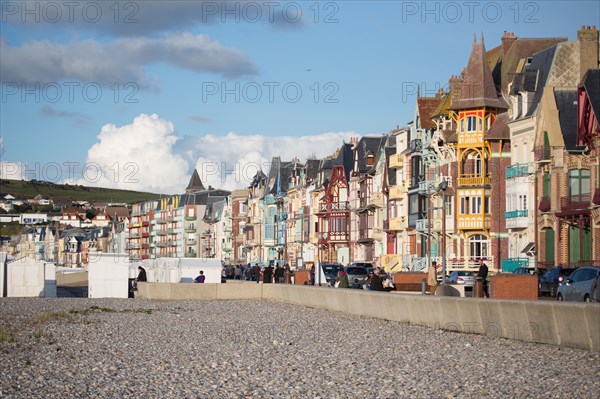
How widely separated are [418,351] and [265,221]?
11770 cm

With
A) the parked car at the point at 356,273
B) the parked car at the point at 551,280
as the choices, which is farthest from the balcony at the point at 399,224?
the parked car at the point at 551,280

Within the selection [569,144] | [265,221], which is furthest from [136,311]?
[265,221]

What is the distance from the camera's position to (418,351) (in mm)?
22250

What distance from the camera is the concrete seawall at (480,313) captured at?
19.3m

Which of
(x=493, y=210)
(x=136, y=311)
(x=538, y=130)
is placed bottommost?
(x=136, y=311)

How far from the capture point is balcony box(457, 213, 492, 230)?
231ft

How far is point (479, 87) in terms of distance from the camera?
2773 inches

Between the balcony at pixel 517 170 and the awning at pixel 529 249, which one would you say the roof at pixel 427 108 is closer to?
the balcony at pixel 517 170

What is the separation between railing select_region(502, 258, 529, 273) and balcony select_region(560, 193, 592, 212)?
258 inches

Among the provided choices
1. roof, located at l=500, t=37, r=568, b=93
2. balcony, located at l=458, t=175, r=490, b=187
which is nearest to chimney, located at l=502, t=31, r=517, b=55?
roof, located at l=500, t=37, r=568, b=93

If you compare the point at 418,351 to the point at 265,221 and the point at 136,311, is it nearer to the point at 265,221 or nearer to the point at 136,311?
the point at 136,311

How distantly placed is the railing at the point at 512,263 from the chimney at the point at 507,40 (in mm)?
15749

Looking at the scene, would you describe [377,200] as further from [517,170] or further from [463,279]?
[463,279]

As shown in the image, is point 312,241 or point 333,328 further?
point 312,241
